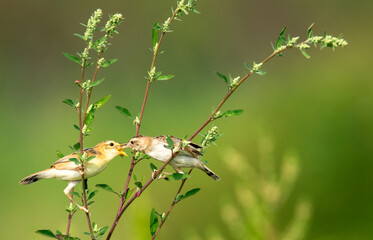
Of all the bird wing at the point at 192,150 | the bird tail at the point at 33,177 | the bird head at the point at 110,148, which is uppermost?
the bird head at the point at 110,148

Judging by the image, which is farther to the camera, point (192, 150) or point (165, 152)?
point (165, 152)

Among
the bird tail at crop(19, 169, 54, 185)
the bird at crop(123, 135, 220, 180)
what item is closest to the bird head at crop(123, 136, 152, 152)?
the bird at crop(123, 135, 220, 180)

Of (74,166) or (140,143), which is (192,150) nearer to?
(140,143)

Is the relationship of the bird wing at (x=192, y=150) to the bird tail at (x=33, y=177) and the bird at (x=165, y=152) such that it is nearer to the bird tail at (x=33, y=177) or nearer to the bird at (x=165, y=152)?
the bird at (x=165, y=152)

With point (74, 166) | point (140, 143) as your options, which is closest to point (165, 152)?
point (140, 143)

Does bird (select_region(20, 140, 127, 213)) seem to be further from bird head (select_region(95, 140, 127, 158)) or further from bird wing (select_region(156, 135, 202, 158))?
bird wing (select_region(156, 135, 202, 158))

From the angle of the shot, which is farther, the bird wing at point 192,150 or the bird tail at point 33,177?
the bird tail at point 33,177

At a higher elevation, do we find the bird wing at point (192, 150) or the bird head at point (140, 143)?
the bird head at point (140, 143)

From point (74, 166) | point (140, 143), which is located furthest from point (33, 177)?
point (140, 143)

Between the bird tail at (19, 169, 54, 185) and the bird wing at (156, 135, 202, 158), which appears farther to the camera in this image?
the bird tail at (19, 169, 54, 185)

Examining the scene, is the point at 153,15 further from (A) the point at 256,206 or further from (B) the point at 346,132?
(A) the point at 256,206

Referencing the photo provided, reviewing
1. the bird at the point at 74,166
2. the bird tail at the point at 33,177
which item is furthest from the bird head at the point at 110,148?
the bird tail at the point at 33,177

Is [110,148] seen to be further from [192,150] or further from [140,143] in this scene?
[192,150]

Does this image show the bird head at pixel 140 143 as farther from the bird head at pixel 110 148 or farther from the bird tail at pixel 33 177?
the bird tail at pixel 33 177
